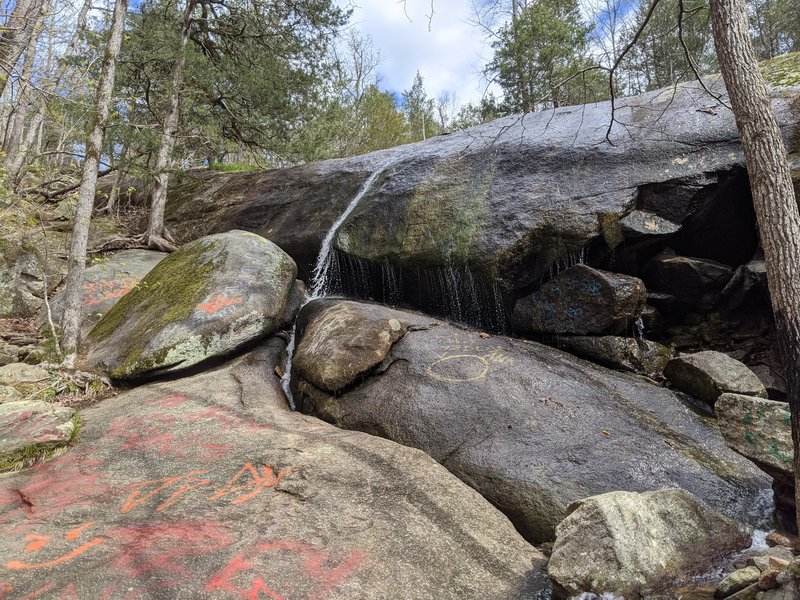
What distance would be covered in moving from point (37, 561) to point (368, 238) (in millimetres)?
6546

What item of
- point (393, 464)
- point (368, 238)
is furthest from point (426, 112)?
point (393, 464)

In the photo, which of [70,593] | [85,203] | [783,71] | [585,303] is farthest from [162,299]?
[783,71]

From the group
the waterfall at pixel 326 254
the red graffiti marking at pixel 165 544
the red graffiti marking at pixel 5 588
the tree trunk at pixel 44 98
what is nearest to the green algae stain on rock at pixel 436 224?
the waterfall at pixel 326 254

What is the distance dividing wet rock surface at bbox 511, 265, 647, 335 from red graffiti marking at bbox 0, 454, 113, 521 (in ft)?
18.2

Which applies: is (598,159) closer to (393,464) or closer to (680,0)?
(680,0)

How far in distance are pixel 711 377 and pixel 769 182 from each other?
2460 millimetres

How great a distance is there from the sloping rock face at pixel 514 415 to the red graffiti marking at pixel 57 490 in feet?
7.57

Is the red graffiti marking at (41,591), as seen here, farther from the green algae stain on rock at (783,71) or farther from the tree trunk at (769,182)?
the green algae stain on rock at (783,71)

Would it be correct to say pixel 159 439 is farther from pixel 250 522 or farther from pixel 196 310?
pixel 196 310

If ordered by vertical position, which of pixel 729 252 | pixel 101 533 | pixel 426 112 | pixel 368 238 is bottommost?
pixel 101 533

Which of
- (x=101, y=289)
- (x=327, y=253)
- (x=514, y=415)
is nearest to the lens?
(x=514, y=415)

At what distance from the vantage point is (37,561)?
8.69 feet

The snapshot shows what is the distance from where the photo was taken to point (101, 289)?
8.83 m

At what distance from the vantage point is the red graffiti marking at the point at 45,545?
2600 millimetres
